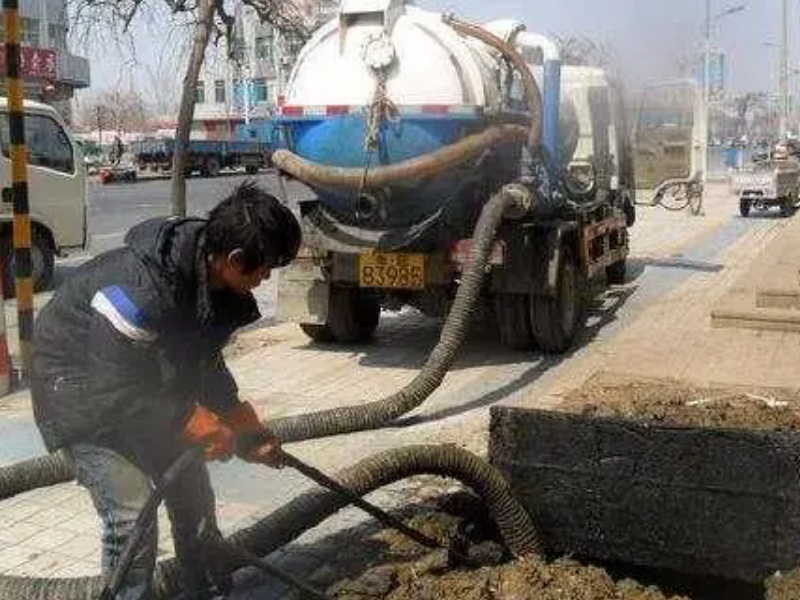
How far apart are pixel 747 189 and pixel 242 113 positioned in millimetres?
46261

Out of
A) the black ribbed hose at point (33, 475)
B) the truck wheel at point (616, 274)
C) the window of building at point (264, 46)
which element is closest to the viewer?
the black ribbed hose at point (33, 475)

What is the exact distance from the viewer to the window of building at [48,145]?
37.1 ft

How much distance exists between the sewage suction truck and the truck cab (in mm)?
4764

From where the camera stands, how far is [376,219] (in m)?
7.14

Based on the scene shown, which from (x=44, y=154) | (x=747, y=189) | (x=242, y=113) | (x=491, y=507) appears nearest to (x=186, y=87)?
(x=44, y=154)

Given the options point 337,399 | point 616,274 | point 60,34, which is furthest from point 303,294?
point 60,34

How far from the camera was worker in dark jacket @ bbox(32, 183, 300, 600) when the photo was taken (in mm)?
2711

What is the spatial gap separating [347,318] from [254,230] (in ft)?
17.7

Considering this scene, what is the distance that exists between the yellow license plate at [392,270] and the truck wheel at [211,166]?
3537 cm

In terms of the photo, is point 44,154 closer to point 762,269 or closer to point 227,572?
point 762,269

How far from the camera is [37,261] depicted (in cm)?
1126

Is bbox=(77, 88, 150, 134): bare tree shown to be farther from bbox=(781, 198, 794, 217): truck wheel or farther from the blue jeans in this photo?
the blue jeans

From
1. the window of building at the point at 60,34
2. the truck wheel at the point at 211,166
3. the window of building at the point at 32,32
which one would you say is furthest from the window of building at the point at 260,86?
the window of building at the point at 32,32

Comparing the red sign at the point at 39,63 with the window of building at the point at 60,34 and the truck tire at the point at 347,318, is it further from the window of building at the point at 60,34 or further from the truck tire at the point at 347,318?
the truck tire at the point at 347,318
